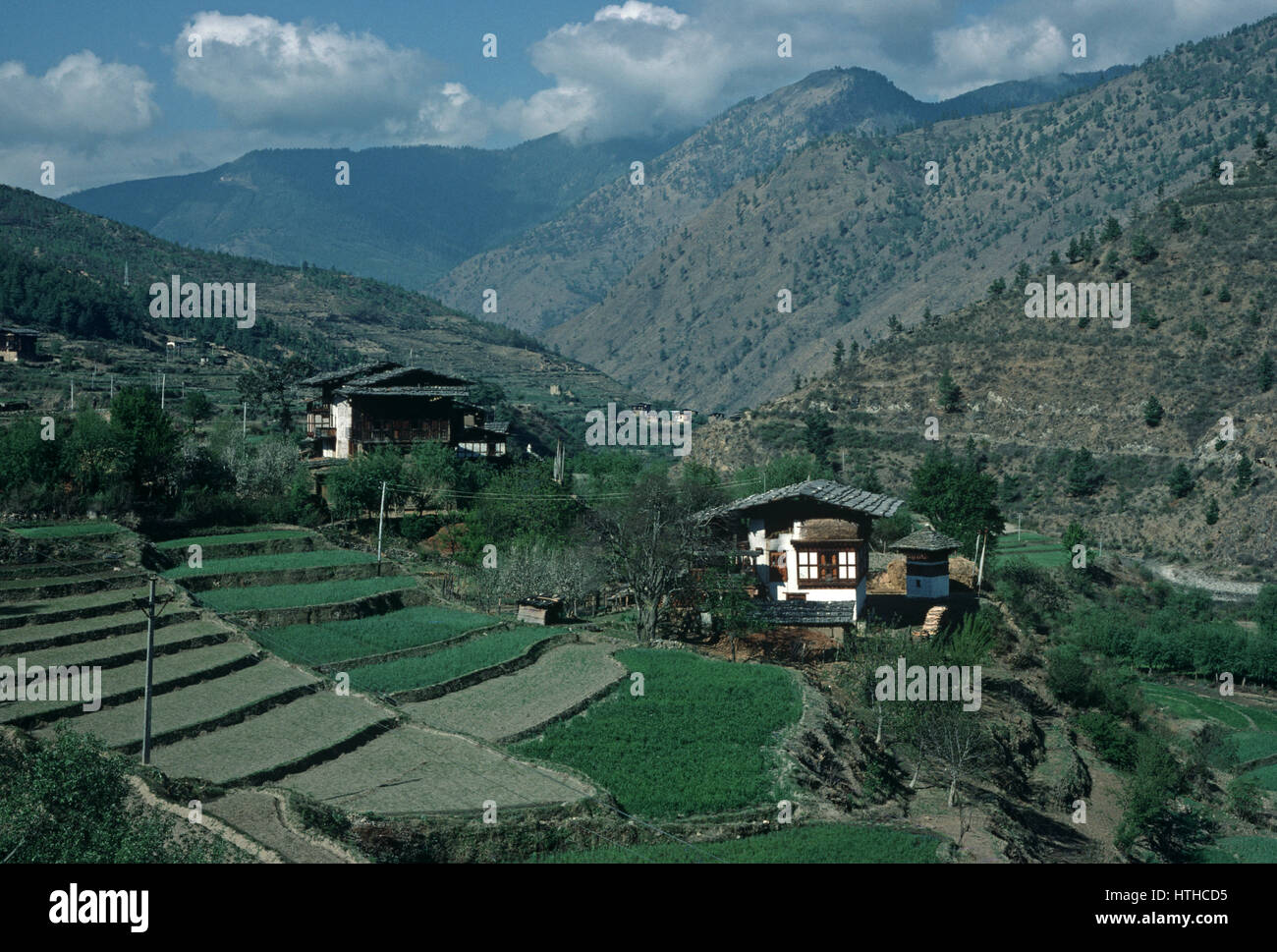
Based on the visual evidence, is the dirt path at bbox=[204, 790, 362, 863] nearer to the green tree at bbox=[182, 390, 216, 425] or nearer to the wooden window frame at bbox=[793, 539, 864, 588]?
the wooden window frame at bbox=[793, 539, 864, 588]

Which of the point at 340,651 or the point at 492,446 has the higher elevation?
the point at 492,446

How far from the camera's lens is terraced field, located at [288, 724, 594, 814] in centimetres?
2616

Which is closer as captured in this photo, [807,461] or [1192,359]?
[807,461]

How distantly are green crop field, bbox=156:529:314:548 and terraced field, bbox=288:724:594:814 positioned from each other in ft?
79.0

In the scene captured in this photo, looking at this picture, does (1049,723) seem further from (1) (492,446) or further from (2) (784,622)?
(1) (492,446)

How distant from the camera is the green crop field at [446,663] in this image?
3650 cm

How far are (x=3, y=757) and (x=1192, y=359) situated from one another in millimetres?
106078

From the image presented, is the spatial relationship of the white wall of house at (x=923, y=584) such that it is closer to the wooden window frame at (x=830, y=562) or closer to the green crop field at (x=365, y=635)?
the wooden window frame at (x=830, y=562)

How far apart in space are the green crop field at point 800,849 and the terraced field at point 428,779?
7.15 feet

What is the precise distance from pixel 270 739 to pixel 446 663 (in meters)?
9.71

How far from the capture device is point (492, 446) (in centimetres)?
8138

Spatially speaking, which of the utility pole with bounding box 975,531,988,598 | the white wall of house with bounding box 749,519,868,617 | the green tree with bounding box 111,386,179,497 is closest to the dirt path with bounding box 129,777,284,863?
the white wall of house with bounding box 749,519,868,617

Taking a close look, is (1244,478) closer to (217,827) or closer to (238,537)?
(238,537)
